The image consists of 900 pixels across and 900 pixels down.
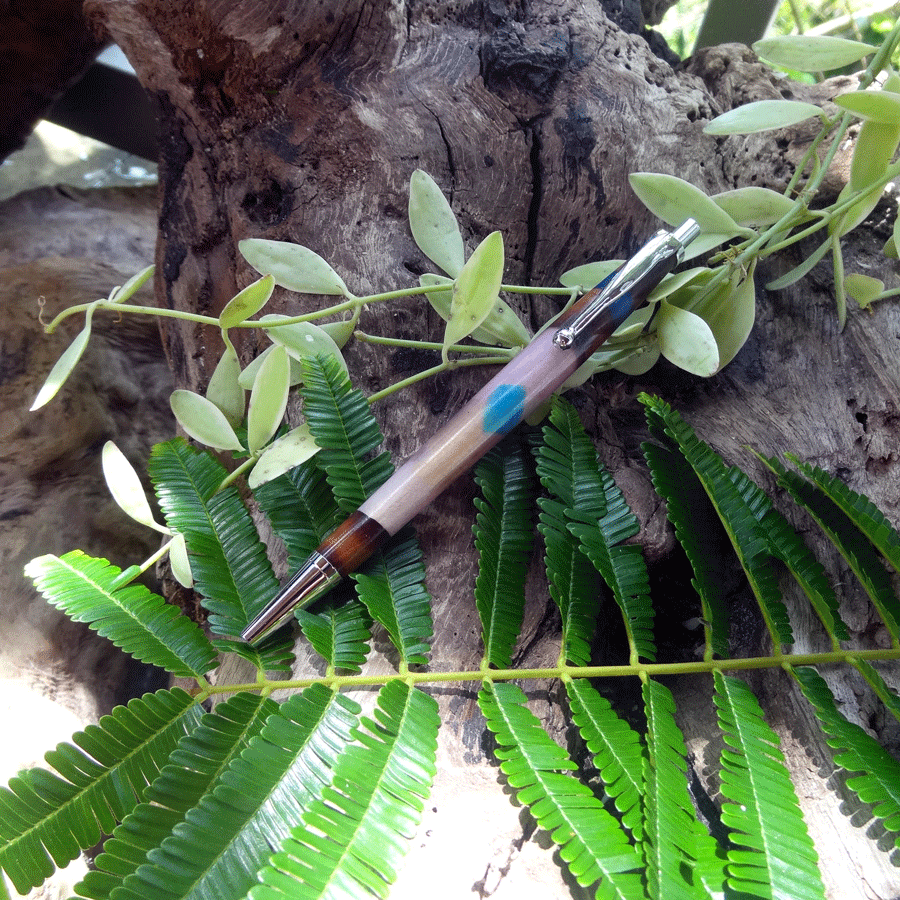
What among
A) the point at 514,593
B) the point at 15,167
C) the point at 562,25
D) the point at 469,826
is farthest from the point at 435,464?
the point at 15,167

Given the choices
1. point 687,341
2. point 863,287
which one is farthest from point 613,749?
point 863,287

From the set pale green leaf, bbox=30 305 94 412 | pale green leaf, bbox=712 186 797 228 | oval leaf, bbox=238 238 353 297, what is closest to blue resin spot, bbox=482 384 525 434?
oval leaf, bbox=238 238 353 297

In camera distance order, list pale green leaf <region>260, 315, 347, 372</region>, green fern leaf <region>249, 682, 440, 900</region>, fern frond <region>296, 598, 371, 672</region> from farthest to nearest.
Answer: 1. pale green leaf <region>260, 315, 347, 372</region>
2. fern frond <region>296, 598, 371, 672</region>
3. green fern leaf <region>249, 682, 440, 900</region>

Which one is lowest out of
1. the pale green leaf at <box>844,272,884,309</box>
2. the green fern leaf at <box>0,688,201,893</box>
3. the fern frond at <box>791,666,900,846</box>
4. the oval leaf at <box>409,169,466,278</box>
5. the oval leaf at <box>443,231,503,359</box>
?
the green fern leaf at <box>0,688,201,893</box>

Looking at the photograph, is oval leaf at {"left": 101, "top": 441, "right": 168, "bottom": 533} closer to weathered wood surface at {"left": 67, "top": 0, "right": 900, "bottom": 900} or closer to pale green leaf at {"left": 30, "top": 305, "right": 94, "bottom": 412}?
pale green leaf at {"left": 30, "top": 305, "right": 94, "bottom": 412}

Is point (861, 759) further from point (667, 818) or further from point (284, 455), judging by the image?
point (284, 455)

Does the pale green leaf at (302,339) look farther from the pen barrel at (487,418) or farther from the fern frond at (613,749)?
the fern frond at (613,749)

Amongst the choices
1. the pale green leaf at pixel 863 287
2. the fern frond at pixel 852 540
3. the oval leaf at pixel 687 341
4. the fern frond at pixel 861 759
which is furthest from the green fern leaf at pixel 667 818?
the pale green leaf at pixel 863 287
